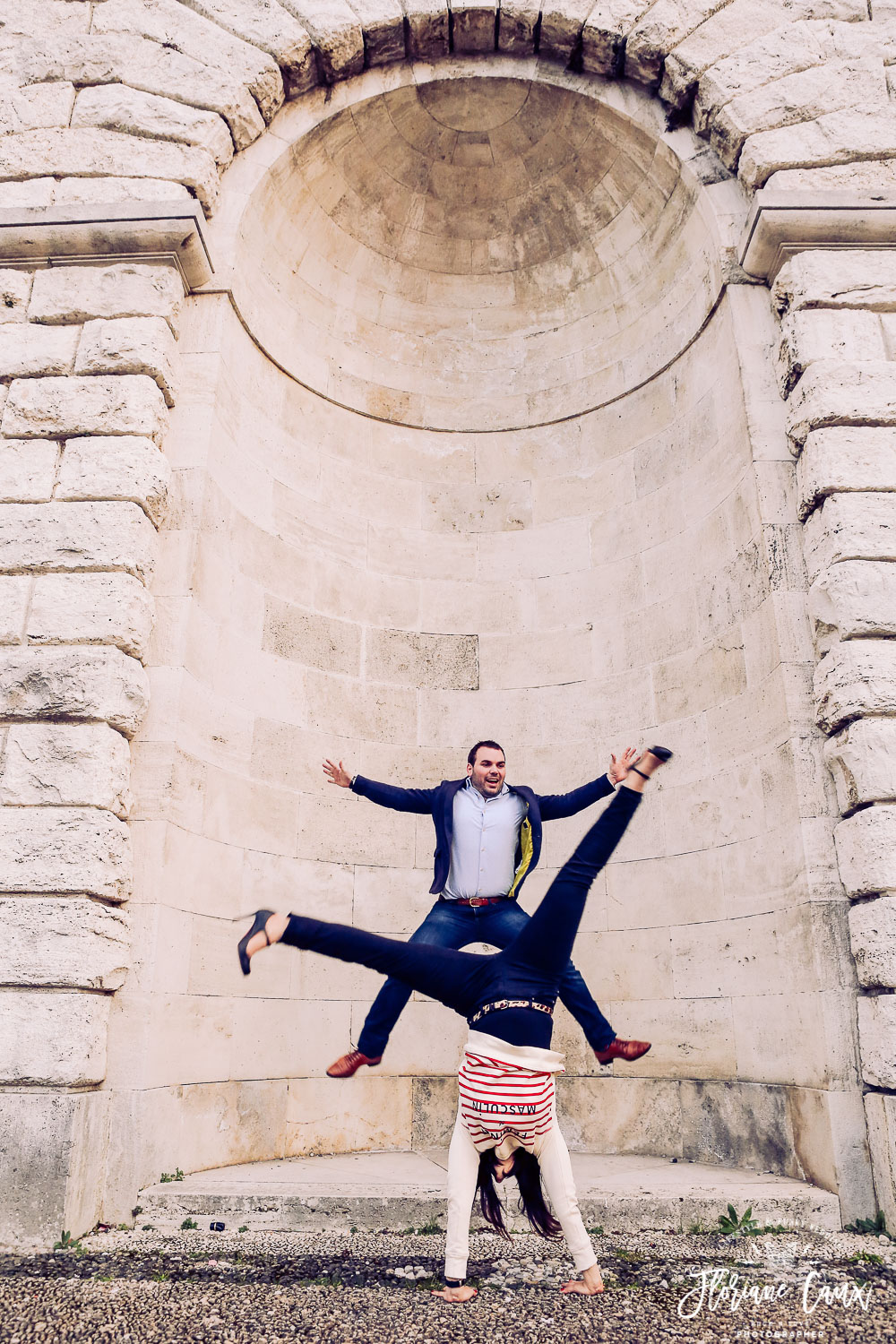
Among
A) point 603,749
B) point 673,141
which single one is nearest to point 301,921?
point 603,749

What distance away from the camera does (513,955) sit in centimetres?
346

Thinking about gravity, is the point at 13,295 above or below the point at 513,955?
above

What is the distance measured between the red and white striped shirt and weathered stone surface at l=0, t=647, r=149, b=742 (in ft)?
8.54

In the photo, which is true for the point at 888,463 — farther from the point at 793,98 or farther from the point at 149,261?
the point at 149,261

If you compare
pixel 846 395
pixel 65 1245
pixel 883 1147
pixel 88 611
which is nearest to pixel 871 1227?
pixel 883 1147

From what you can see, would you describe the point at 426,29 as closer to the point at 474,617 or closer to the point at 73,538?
the point at 474,617

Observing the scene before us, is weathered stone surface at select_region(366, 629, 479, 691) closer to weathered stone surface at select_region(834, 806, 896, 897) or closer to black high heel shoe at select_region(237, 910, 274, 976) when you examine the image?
weathered stone surface at select_region(834, 806, 896, 897)

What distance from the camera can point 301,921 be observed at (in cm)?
325

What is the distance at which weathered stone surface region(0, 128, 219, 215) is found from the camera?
6.00m

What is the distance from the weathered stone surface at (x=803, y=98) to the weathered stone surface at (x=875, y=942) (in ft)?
15.7

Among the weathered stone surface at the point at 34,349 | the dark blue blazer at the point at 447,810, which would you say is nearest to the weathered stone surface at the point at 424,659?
the dark blue blazer at the point at 447,810

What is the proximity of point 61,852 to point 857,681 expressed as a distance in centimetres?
399

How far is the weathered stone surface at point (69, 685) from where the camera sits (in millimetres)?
4816

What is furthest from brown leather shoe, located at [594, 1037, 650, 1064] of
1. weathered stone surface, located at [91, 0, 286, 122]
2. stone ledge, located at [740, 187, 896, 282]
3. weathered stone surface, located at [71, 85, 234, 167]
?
weathered stone surface, located at [91, 0, 286, 122]
